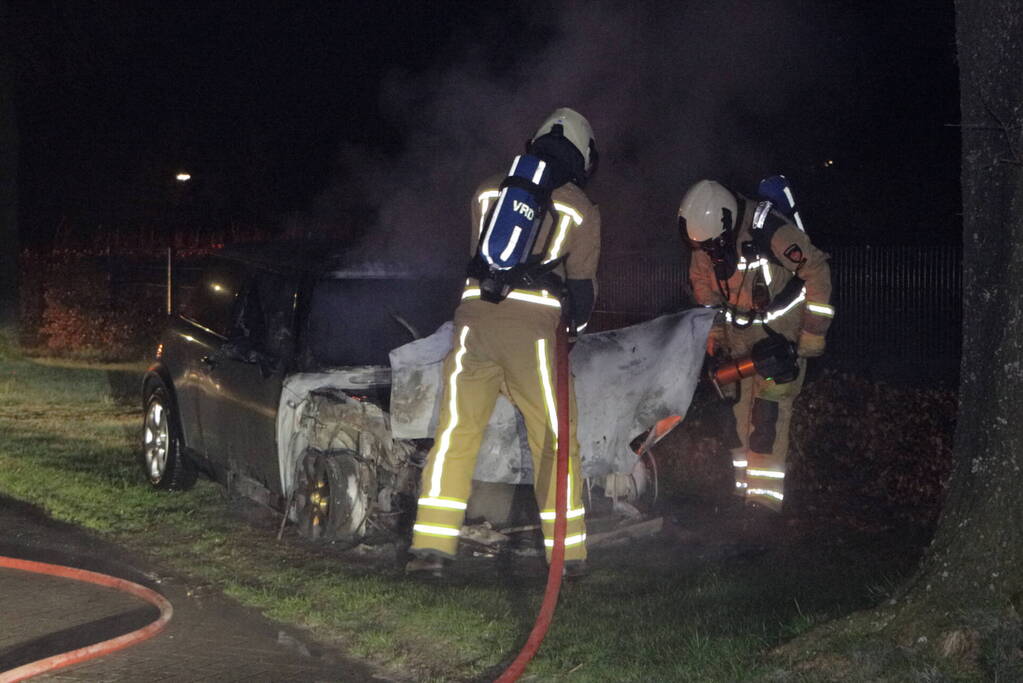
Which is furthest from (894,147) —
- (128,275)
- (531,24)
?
(531,24)

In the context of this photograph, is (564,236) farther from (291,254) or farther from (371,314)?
(291,254)

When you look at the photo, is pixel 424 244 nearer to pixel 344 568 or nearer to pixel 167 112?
pixel 344 568

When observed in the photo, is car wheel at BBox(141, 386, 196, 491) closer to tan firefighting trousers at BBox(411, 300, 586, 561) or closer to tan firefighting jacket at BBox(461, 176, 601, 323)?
tan firefighting trousers at BBox(411, 300, 586, 561)

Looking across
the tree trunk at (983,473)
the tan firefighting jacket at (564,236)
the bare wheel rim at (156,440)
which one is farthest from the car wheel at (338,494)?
the tree trunk at (983,473)

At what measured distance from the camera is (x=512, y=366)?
544cm

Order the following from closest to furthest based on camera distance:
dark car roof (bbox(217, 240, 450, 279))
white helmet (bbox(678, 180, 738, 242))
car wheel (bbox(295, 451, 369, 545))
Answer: car wheel (bbox(295, 451, 369, 545))
white helmet (bbox(678, 180, 738, 242))
dark car roof (bbox(217, 240, 450, 279))

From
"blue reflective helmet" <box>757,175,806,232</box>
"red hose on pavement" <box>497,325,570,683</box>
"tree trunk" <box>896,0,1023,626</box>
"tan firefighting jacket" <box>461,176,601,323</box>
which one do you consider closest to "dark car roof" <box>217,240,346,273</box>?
"tan firefighting jacket" <box>461,176,601,323</box>

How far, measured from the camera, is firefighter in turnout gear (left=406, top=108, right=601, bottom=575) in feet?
17.7

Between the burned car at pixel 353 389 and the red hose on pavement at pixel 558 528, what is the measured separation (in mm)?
616

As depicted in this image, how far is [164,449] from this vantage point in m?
7.88

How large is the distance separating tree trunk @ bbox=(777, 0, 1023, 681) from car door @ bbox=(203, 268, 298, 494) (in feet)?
10.7

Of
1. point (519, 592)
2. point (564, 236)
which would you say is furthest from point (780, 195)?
point (519, 592)

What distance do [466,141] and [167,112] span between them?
2787 cm

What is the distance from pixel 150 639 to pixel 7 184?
1631 centimetres
